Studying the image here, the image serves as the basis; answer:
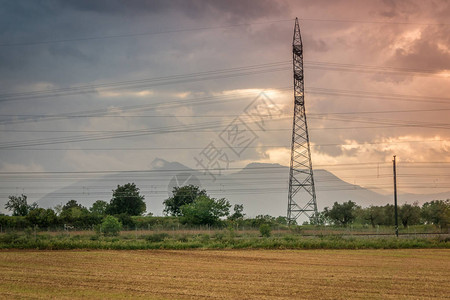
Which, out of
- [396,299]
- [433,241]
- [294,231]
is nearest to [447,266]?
[396,299]

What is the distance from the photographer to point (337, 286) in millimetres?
26328

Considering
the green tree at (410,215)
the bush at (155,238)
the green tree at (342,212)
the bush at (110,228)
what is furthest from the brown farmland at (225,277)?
the green tree at (342,212)

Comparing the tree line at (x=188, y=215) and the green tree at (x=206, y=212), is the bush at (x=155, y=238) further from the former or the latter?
the green tree at (x=206, y=212)

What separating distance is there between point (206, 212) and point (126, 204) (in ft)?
126

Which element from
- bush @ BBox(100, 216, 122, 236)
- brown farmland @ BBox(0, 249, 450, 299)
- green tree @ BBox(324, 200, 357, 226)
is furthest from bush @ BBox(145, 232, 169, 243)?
green tree @ BBox(324, 200, 357, 226)

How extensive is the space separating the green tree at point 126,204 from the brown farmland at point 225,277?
259 feet

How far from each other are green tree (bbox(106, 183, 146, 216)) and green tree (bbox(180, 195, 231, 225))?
3319 cm

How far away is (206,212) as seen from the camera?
9125 centimetres

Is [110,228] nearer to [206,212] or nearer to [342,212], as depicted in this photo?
[206,212]

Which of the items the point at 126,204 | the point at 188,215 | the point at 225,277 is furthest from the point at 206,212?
the point at 225,277

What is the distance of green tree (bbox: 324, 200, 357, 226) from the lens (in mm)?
125812

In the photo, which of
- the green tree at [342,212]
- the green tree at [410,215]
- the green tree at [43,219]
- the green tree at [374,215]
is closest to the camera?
the green tree at [43,219]

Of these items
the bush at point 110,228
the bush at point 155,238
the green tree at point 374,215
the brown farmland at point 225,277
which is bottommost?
the brown farmland at point 225,277

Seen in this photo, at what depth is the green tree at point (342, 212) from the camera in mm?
125812
